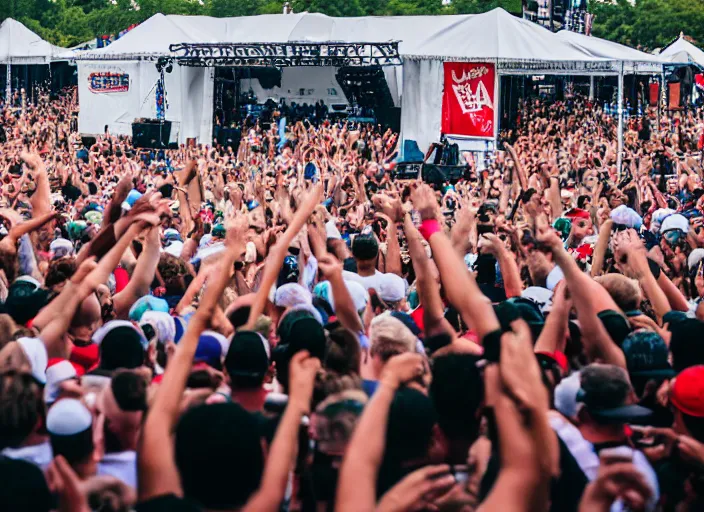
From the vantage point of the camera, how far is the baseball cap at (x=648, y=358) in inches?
143

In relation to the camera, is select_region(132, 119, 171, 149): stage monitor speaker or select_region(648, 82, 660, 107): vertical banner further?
select_region(648, 82, 660, 107): vertical banner

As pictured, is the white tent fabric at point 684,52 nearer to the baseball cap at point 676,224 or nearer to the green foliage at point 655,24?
the green foliage at point 655,24

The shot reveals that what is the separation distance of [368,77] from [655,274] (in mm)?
20694

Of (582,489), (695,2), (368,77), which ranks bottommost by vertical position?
(582,489)

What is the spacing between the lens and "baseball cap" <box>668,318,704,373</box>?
141 inches

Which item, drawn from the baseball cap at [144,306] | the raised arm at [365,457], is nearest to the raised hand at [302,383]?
the raised arm at [365,457]

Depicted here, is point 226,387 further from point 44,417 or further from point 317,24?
point 317,24

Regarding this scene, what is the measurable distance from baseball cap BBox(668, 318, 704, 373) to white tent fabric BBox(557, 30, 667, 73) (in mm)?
15119


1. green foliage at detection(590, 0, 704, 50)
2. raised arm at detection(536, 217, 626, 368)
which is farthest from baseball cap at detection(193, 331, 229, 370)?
green foliage at detection(590, 0, 704, 50)

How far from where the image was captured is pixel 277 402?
3.15 m

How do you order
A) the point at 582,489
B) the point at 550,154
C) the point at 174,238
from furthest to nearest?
the point at 550,154 < the point at 174,238 < the point at 582,489

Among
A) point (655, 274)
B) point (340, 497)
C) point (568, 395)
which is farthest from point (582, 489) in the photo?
point (655, 274)

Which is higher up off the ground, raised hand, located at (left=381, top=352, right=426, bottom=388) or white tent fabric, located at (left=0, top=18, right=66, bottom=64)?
white tent fabric, located at (left=0, top=18, right=66, bottom=64)

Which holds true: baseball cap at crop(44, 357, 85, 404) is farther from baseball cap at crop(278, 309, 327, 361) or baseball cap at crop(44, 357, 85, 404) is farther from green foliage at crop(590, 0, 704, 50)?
green foliage at crop(590, 0, 704, 50)
